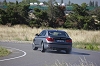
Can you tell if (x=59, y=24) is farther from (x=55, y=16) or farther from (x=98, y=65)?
(x=98, y=65)

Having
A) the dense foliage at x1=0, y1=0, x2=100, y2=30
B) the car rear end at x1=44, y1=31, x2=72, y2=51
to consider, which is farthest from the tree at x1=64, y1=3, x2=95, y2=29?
the car rear end at x1=44, y1=31, x2=72, y2=51

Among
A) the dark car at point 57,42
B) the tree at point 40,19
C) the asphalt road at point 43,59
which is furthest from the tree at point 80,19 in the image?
the asphalt road at point 43,59

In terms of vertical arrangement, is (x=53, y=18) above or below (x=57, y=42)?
below

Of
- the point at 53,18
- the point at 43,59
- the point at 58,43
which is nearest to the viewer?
the point at 43,59

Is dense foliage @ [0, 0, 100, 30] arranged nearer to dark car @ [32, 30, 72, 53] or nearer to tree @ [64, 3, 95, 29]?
tree @ [64, 3, 95, 29]

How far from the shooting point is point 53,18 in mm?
73750

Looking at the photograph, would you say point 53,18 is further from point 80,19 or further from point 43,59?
point 43,59

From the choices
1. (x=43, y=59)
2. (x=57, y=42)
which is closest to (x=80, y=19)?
(x=57, y=42)

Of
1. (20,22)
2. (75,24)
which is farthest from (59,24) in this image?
(20,22)

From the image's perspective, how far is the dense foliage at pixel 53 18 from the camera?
2714 inches

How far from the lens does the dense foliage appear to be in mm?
68938

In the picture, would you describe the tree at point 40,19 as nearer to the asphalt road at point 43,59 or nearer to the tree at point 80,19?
the tree at point 80,19

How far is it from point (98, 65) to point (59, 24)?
56.8 meters

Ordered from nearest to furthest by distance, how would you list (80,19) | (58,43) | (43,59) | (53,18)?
(43,59), (58,43), (80,19), (53,18)
